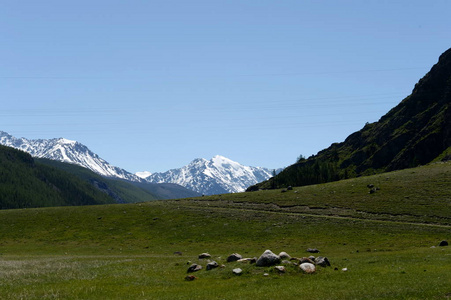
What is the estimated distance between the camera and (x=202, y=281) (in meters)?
35.3

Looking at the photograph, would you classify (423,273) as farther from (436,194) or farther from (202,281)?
(436,194)

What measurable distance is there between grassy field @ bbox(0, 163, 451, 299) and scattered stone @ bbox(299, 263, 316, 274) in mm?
647

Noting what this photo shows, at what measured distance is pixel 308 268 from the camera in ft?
118

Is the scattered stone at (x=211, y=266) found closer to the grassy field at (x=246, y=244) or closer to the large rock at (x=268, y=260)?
the grassy field at (x=246, y=244)

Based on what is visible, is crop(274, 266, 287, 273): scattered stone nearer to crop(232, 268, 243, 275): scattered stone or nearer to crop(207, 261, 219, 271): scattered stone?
crop(232, 268, 243, 275): scattered stone

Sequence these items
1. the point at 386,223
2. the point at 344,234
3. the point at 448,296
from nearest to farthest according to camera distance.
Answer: the point at 448,296
the point at 344,234
the point at 386,223

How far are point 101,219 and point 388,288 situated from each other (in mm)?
88582

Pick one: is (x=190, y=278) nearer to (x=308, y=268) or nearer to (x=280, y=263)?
(x=280, y=263)

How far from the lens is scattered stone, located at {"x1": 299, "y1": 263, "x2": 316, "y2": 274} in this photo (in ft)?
116

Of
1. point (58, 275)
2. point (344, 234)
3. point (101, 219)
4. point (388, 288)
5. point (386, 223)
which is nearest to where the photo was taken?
point (388, 288)

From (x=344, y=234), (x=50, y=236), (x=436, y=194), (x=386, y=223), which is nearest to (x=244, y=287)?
(x=344, y=234)

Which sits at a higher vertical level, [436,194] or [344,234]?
[436,194]

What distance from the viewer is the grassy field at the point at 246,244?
31469 millimetres

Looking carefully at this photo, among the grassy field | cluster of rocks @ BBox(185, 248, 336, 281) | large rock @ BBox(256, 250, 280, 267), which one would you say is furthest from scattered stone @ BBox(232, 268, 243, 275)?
large rock @ BBox(256, 250, 280, 267)
